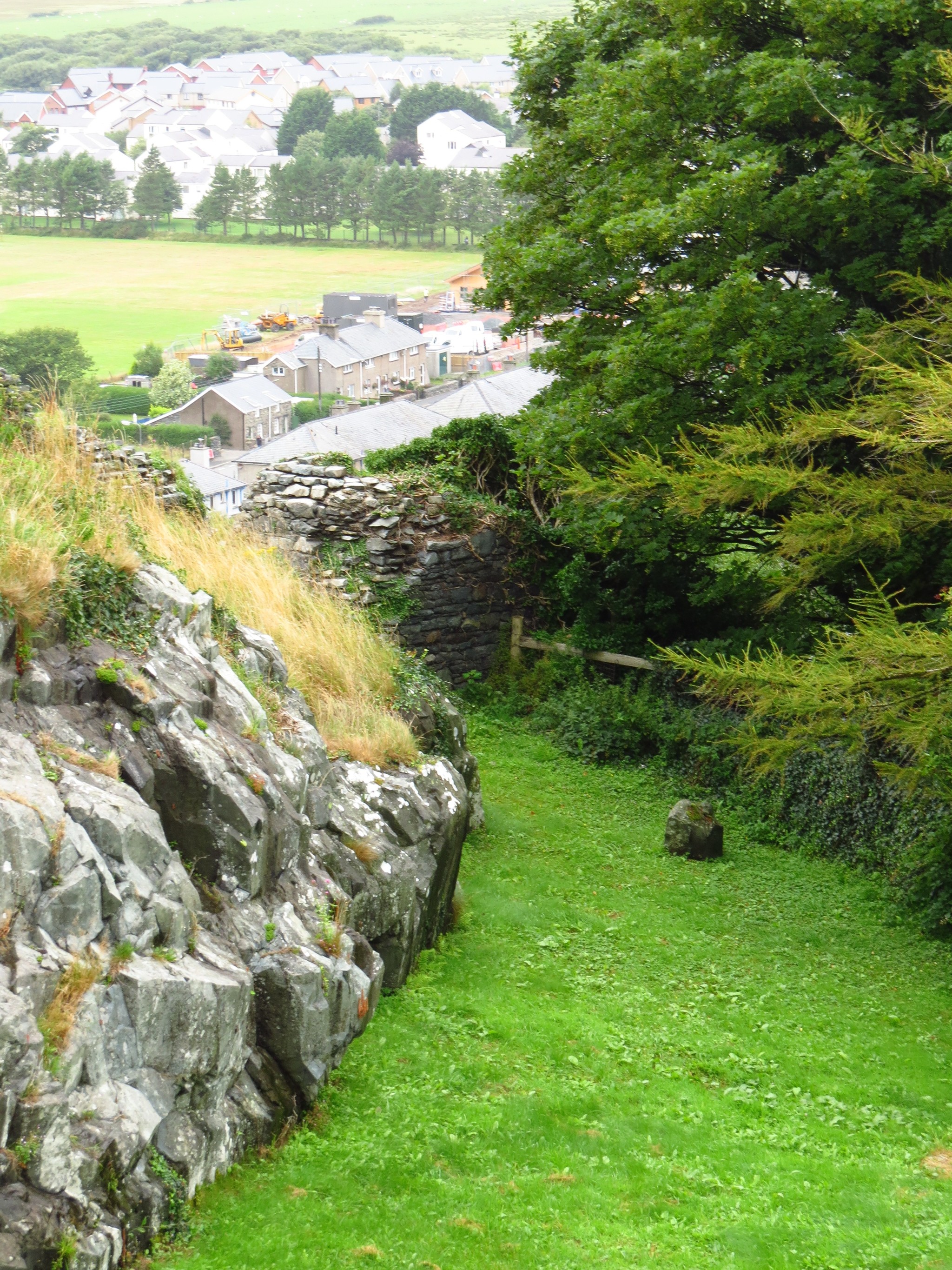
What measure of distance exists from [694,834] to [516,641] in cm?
541

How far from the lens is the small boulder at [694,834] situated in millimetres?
13172

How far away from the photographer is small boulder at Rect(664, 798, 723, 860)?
519 inches

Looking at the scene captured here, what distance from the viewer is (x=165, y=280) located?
201 feet

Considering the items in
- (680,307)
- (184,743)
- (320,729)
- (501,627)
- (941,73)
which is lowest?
(501,627)

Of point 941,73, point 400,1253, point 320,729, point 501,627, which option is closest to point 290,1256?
point 400,1253

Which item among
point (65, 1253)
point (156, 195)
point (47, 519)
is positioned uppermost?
point (156, 195)

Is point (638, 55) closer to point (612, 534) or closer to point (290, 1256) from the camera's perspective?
point (612, 534)

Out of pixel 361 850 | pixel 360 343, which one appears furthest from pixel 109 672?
pixel 360 343

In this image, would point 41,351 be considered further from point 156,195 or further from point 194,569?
point 194,569

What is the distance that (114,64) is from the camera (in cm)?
12319

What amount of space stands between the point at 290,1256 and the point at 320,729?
4.71 meters

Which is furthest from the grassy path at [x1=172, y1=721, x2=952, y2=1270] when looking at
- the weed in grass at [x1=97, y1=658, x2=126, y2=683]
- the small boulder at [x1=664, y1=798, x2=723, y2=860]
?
the weed in grass at [x1=97, y1=658, x2=126, y2=683]

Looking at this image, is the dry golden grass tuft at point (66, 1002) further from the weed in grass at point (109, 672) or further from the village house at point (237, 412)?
the village house at point (237, 412)


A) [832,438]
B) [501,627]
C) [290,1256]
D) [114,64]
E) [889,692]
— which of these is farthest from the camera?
[114,64]
